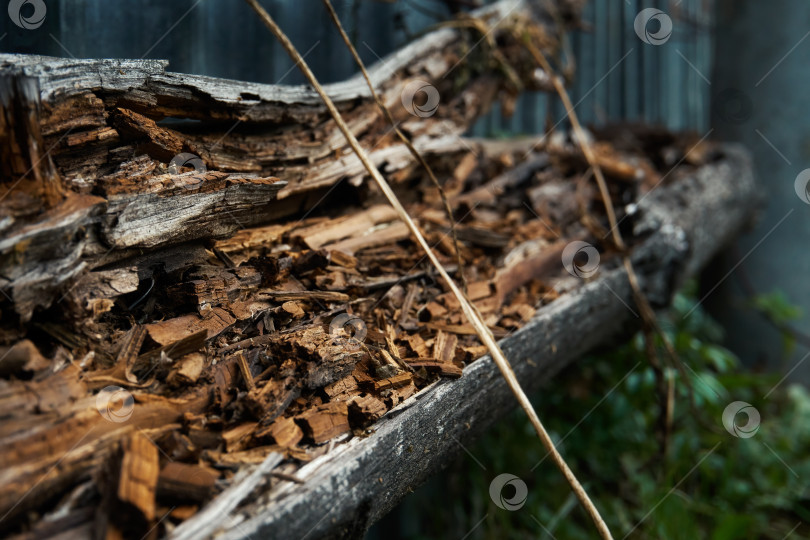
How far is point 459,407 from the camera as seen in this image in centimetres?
134

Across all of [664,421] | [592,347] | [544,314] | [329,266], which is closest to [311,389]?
[329,266]

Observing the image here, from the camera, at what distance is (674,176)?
3115 millimetres

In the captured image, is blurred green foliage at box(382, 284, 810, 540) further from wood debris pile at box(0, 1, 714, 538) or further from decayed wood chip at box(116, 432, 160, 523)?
decayed wood chip at box(116, 432, 160, 523)

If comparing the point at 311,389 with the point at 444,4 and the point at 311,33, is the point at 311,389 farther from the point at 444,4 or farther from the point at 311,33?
the point at 444,4

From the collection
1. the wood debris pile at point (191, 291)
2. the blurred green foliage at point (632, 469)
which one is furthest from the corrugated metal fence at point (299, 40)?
the blurred green foliage at point (632, 469)

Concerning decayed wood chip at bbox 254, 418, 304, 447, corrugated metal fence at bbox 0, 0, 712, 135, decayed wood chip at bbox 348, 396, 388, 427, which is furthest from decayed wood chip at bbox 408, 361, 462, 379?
corrugated metal fence at bbox 0, 0, 712, 135

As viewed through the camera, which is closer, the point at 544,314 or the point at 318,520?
the point at 318,520

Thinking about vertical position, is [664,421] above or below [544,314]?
below

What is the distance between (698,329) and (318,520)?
395 centimetres

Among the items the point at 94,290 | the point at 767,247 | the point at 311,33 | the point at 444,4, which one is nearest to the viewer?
the point at 94,290

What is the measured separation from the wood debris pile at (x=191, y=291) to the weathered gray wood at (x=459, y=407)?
0.17 feet

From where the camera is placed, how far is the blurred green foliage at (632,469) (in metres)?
2.63

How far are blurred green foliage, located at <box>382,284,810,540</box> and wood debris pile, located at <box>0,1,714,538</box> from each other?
126 centimetres

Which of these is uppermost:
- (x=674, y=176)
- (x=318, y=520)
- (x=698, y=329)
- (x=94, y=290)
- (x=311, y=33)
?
(x=311, y=33)
